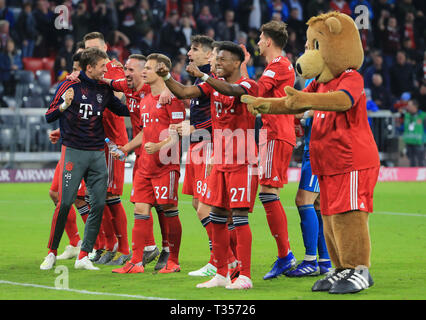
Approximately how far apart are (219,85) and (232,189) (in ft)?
2.93

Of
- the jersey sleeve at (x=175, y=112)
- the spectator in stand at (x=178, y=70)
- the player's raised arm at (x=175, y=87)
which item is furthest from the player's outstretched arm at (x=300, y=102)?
the spectator in stand at (x=178, y=70)

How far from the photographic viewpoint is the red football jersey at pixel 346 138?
6176mm

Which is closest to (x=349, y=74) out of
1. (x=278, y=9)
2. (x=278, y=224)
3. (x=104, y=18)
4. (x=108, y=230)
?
(x=278, y=224)

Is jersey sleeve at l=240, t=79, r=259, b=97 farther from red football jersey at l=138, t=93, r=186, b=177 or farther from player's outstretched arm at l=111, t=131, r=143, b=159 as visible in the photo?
player's outstretched arm at l=111, t=131, r=143, b=159

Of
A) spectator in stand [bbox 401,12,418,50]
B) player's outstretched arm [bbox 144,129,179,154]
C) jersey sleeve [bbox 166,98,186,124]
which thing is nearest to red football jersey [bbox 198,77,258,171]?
player's outstretched arm [bbox 144,129,179,154]

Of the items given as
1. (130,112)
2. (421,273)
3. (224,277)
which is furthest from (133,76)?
(421,273)

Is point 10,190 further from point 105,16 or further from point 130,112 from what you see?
point 130,112

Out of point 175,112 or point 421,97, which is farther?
point 421,97

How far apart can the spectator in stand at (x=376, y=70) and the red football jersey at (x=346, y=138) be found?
15608mm

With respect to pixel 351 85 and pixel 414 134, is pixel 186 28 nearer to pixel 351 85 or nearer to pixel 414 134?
pixel 414 134

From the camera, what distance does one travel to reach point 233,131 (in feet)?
21.8

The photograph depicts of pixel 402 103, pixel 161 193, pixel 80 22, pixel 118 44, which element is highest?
pixel 80 22

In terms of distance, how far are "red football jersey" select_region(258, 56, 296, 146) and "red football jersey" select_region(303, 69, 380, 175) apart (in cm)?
76

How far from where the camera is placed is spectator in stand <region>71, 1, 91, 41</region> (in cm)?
1894
